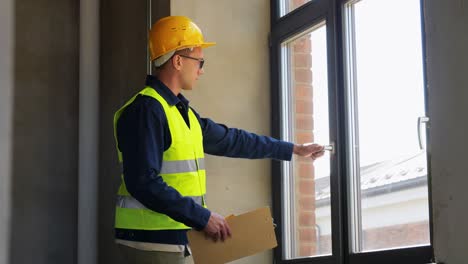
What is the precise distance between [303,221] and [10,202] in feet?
5.55

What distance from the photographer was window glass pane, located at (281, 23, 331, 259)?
309cm

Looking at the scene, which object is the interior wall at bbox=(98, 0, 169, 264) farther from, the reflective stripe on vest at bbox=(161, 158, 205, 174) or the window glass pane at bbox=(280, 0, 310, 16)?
the reflective stripe on vest at bbox=(161, 158, 205, 174)

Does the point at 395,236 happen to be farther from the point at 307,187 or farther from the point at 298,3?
the point at 298,3

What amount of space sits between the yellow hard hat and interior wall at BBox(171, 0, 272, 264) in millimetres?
539

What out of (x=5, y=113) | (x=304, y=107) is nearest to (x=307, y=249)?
(x=304, y=107)

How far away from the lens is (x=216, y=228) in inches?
99.3

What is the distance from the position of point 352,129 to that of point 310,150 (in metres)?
0.20

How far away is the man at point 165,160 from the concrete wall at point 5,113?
1465 mm

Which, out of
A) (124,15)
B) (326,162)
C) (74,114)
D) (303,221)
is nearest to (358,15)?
(326,162)

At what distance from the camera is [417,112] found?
2465 millimetres

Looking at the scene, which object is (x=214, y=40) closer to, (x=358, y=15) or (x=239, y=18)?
(x=239, y=18)

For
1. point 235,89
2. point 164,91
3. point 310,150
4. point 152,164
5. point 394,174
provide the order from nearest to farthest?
1. point 152,164
2. point 394,174
3. point 164,91
4. point 310,150
5. point 235,89

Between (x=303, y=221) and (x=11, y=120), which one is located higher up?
(x=11, y=120)

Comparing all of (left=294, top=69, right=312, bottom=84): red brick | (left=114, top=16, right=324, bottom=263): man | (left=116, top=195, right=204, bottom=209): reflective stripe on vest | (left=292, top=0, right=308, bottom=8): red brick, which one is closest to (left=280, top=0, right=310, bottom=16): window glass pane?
(left=292, top=0, right=308, bottom=8): red brick
